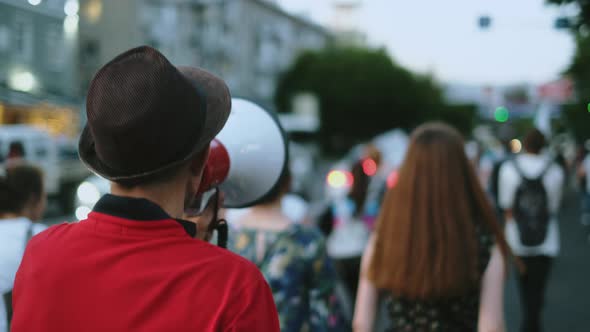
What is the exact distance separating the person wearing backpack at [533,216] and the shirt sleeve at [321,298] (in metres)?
3.00

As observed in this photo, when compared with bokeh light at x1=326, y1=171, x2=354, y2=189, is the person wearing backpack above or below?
above

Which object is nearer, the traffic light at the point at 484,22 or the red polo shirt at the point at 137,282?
the red polo shirt at the point at 137,282

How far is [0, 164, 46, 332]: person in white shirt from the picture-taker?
2.42 metres

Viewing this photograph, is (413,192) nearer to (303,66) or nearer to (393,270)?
(393,270)

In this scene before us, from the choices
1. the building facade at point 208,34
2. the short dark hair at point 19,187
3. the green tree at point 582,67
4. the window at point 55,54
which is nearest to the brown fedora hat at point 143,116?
the short dark hair at point 19,187

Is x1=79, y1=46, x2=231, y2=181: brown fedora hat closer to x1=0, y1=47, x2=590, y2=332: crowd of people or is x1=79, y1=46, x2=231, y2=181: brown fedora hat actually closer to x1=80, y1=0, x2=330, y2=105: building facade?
x1=0, y1=47, x2=590, y2=332: crowd of people

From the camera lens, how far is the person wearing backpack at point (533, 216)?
5664 mm

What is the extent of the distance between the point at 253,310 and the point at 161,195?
0.98ft

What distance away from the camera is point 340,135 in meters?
57.6

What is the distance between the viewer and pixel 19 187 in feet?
10.4

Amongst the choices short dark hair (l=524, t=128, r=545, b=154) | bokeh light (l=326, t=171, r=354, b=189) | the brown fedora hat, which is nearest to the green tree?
short dark hair (l=524, t=128, r=545, b=154)

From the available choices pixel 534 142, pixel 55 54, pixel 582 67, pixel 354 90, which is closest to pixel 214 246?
pixel 534 142

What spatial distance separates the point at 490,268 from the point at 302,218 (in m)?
3.57

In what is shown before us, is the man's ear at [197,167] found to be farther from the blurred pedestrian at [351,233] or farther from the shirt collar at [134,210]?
the blurred pedestrian at [351,233]
